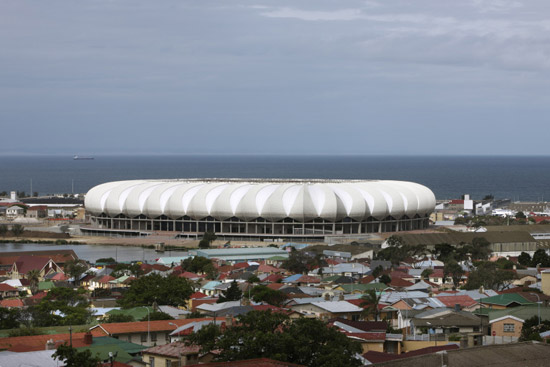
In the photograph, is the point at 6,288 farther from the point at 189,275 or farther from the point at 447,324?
the point at 447,324

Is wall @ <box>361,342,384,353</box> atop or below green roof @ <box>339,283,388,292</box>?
atop

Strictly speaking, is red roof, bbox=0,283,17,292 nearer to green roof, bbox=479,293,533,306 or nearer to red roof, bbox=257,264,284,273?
red roof, bbox=257,264,284,273

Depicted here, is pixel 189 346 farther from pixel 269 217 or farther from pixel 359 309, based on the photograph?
pixel 269 217

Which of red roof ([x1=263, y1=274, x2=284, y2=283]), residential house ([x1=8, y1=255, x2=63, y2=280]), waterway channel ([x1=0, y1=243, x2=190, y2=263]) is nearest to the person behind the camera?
red roof ([x1=263, y1=274, x2=284, y2=283])

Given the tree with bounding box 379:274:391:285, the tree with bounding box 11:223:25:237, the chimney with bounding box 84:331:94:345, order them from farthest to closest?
the tree with bounding box 11:223:25:237 < the tree with bounding box 379:274:391:285 < the chimney with bounding box 84:331:94:345

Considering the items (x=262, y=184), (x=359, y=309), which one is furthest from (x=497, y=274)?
(x=262, y=184)

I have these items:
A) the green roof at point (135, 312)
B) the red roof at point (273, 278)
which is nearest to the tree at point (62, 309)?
the green roof at point (135, 312)

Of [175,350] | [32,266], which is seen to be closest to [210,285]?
[32,266]

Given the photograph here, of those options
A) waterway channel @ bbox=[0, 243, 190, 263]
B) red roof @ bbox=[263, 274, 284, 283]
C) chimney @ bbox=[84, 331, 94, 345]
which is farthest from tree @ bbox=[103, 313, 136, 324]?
waterway channel @ bbox=[0, 243, 190, 263]
